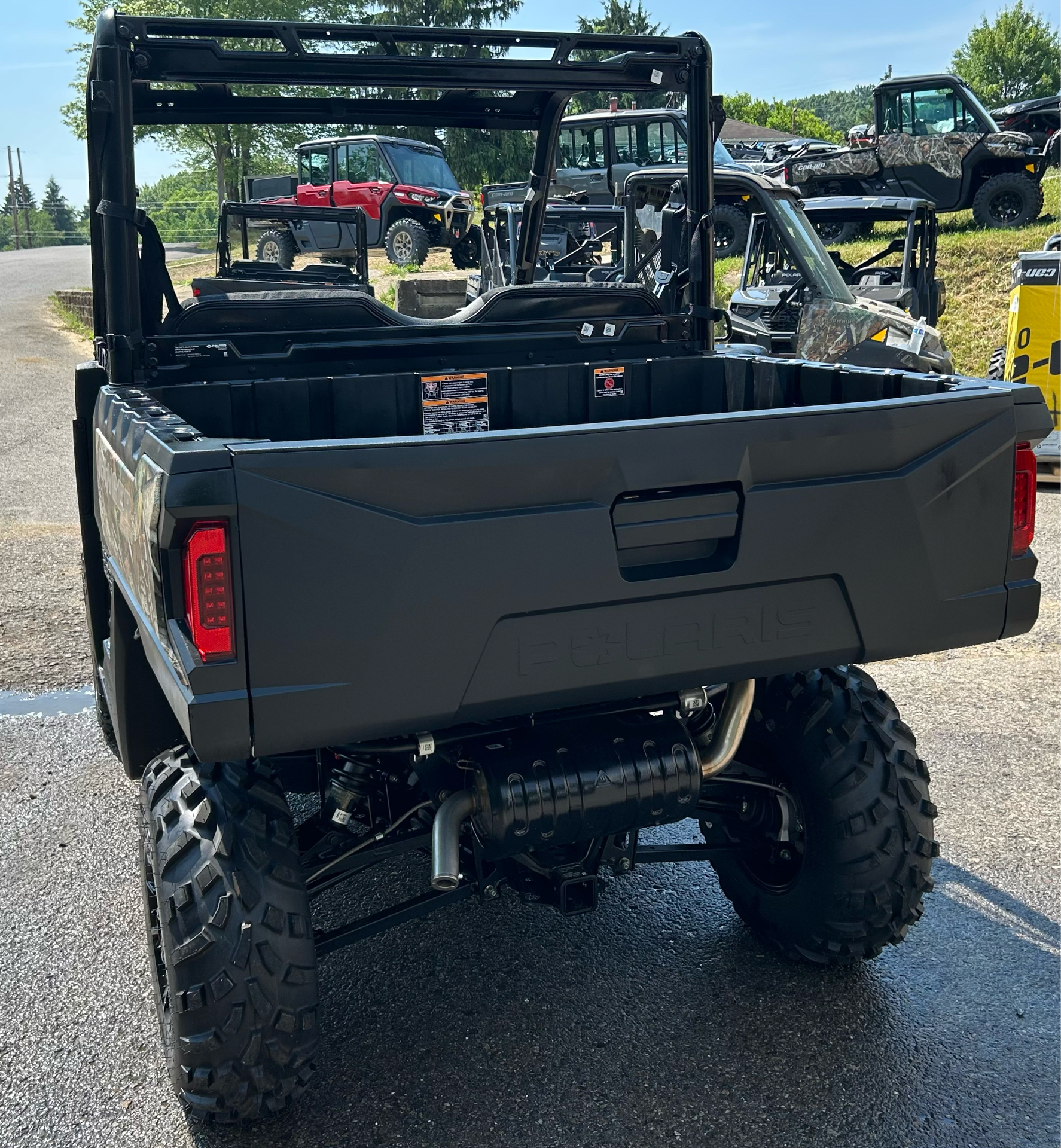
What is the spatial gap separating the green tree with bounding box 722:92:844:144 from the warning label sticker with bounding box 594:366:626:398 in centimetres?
6283

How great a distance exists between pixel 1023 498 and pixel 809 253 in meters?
7.87

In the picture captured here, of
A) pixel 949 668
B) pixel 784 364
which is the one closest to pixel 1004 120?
pixel 949 668

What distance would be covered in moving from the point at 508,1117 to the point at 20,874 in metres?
1.95

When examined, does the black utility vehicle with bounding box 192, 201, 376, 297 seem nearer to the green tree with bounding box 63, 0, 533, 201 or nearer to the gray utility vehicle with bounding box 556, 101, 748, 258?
the green tree with bounding box 63, 0, 533, 201

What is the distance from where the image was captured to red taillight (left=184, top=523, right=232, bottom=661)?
2055mm

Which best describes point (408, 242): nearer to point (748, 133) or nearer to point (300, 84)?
point (300, 84)

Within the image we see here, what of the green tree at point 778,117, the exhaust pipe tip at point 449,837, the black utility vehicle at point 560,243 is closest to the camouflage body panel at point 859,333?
the black utility vehicle at point 560,243

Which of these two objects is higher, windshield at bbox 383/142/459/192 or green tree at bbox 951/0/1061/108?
green tree at bbox 951/0/1061/108

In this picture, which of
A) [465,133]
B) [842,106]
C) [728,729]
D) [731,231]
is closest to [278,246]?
[465,133]

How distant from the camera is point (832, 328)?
988 cm

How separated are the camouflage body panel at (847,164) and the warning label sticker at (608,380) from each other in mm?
17191

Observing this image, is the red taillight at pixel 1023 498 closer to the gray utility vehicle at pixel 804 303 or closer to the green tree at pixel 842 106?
the gray utility vehicle at pixel 804 303

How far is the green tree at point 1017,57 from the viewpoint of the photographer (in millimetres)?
65188

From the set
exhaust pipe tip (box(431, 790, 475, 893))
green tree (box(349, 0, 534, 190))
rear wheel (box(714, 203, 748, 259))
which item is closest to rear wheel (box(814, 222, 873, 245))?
rear wheel (box(714, 203, 748, 259))
